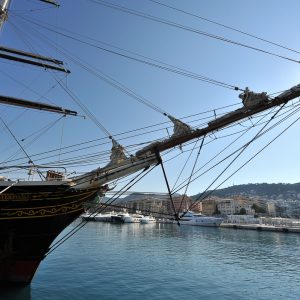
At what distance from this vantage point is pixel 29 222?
1438 centimetres

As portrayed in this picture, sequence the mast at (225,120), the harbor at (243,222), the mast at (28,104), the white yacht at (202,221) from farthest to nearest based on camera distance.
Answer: the white yacht at (202,221) → the harbor at (243,222) → the mast at (28,104) → the mast at (225,120)

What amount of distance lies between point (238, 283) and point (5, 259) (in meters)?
12.0

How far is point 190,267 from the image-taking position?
914 inches

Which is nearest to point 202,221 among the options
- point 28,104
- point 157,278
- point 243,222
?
point 243,222

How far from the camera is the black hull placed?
14250mm

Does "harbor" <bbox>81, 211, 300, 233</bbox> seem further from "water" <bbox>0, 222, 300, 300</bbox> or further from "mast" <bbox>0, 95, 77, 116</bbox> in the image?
"mast" <bbox>0, 95, 77, 116</bbox>

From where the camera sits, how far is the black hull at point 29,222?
14.2 meters

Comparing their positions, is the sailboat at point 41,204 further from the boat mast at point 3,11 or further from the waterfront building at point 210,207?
the waterfront building at point 210,207

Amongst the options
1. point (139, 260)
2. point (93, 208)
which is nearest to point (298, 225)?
point (139, 260)

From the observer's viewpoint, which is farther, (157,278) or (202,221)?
(202,221)

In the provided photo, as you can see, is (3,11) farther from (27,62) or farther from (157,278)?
(157,278)

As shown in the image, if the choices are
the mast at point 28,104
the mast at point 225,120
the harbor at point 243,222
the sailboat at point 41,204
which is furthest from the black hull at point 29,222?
the harbor at point 243,222

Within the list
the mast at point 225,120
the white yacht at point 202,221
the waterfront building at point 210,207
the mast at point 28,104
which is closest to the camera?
the mast at point 225,120

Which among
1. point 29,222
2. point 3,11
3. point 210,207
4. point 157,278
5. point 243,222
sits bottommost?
point 157,278
